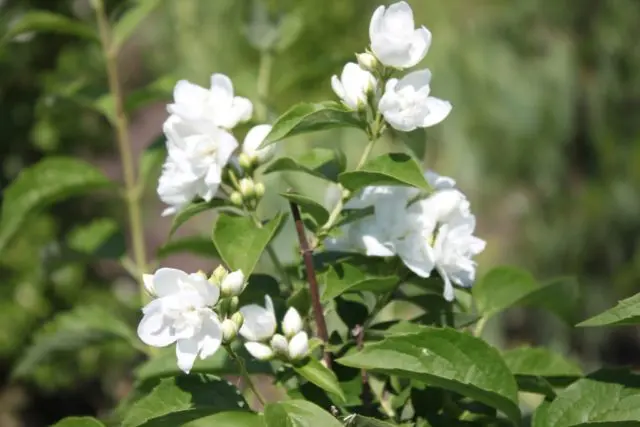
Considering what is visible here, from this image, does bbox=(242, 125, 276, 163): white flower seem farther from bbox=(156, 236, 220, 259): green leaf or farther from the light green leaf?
bbox=(156, 236, 220, 259): green leaf

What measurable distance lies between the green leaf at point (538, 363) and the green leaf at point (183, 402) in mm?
295

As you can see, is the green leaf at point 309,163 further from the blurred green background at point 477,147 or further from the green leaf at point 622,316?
the blurred green background at point 477,147

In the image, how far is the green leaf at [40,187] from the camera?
1.21 metres

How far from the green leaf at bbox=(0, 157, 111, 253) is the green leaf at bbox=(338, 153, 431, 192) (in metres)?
0.63

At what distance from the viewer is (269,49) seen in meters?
1.58

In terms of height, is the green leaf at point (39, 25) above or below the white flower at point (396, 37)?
above

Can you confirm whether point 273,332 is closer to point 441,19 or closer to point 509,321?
point 509,321

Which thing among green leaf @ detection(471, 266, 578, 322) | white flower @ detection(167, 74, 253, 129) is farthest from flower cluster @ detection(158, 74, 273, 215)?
green leaf @ detection(471, 266, 578, 322)

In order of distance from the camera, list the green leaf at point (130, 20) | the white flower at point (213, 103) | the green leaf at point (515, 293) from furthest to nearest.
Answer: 1. the green leaf at point (130, 20)
2. the green leaf at point (515, 293)
3. the white flower at point (213, 103)

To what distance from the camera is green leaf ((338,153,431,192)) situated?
0.72 m

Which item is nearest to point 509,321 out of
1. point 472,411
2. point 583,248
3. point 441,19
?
point 583,248

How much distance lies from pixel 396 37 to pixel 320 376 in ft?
0.99

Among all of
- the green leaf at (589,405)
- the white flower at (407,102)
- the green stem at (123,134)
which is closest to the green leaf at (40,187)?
the green stem at (123,134)

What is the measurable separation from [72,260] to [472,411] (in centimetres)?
78
